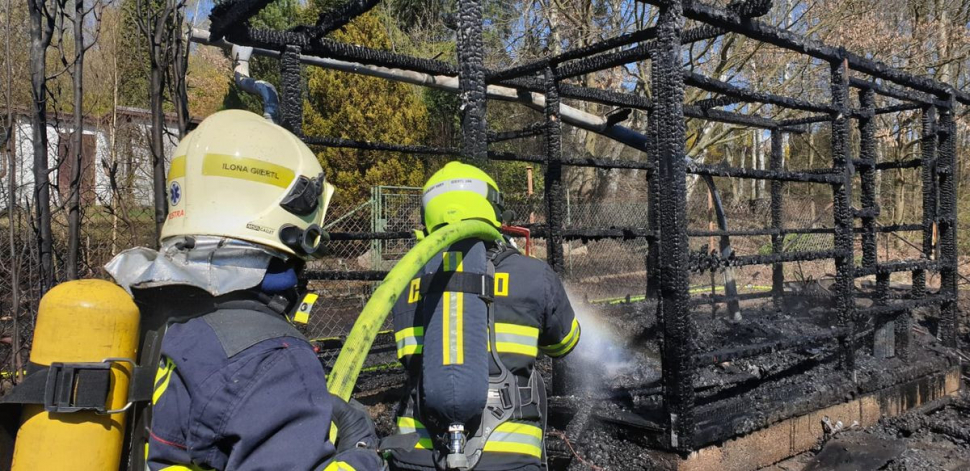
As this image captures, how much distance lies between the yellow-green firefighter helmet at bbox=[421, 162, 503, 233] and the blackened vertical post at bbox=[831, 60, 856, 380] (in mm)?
3618

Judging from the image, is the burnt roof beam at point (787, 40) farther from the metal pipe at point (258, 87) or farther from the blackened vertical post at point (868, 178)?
the metal pipe at point (258, 87)

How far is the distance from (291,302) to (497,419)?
1.03m

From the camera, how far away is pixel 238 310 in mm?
1440

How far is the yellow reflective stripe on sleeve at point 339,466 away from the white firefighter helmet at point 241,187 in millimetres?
510

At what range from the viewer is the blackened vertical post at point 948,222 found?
6.39 m

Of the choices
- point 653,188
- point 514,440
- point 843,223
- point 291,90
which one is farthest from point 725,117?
point 514,440

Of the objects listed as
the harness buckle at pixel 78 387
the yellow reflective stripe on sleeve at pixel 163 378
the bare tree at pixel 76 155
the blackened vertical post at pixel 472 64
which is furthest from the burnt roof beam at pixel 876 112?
the harness buckle at pixel 78 387

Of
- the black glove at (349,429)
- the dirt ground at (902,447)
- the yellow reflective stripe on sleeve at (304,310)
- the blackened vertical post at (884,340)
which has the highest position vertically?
the yellow reflective stripe on sleeve at (304,310)

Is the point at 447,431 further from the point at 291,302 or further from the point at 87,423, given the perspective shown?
the point at 87,423

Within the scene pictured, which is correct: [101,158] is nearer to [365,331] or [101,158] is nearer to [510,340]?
[510,340]

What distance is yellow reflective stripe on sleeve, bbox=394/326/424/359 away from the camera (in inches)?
96.4

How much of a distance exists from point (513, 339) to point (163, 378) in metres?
1.30

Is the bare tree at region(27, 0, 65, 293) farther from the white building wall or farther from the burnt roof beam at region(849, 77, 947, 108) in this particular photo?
the burnt roof beam at region(849, 77, 947, 108)

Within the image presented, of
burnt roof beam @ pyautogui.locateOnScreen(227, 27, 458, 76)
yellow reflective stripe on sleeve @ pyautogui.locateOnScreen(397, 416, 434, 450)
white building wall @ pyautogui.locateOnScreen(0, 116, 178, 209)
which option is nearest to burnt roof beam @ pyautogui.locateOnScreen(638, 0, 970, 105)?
burnt roof beam @ pyautogui.locateOnScreen(227, 27, 458, 76)
